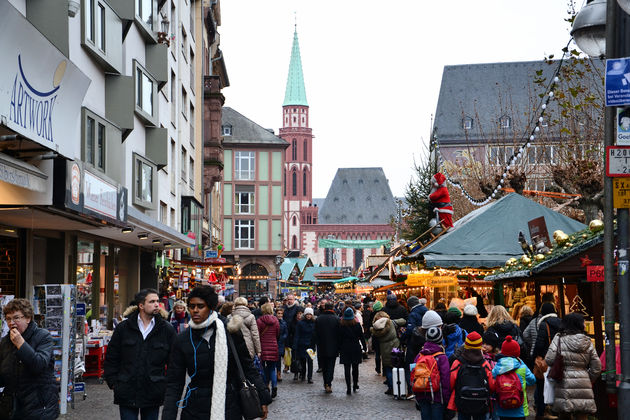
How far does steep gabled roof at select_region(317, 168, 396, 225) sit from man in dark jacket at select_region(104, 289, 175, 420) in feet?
518

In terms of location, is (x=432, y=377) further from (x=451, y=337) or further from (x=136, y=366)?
(x=136, y=366)

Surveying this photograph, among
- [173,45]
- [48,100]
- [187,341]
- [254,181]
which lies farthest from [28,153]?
[254,181]

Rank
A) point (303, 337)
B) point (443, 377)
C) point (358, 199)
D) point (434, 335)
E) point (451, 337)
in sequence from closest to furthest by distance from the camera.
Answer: point (443, 377) < point (434, 335) < point (451, 337) < point (303, 337) < point (358, 199)

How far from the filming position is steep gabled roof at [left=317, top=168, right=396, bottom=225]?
167375 mm

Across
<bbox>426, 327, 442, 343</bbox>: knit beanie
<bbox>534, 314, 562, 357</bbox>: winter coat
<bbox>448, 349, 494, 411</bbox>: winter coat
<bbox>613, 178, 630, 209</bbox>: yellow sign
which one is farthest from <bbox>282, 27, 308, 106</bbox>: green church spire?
<bbox>613, 178, 630, 209</bbox>: yellow sign

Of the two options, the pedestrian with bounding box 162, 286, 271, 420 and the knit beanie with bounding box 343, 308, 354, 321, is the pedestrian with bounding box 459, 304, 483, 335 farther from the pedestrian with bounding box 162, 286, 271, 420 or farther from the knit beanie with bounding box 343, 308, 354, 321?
the pedestrian with bounding box 162, 286, 271, 420

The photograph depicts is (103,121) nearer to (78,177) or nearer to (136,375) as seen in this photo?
(78,177)

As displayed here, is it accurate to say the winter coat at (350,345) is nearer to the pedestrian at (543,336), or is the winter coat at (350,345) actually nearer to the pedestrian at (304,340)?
the pedestrian at (304,340)

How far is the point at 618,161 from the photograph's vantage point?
8242 mm

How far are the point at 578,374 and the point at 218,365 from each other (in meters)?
4.96

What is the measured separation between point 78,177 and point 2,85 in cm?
399

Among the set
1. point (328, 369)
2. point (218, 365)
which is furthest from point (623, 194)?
point (328, 369)

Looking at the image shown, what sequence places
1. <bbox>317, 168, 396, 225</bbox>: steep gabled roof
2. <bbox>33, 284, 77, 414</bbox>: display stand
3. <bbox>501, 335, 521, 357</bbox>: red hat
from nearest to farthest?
<bbox>501, 335, 521, 357</bbox>: red hat → <bbox>33, 284, 77, 414</bbox>: display stand → <bbox>317, 168, 396, 225</bbox>: steep gabled roof

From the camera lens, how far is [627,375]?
8.25 m
